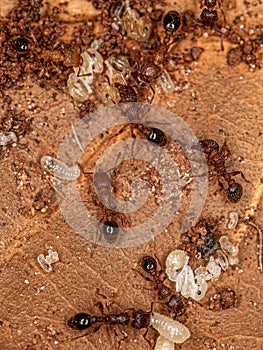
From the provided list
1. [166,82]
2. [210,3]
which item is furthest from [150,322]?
[210,3]

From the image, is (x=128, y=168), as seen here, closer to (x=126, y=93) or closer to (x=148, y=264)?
(x=126, y=93)

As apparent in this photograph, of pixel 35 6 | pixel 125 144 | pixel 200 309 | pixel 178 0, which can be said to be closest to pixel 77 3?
pixel 35 6

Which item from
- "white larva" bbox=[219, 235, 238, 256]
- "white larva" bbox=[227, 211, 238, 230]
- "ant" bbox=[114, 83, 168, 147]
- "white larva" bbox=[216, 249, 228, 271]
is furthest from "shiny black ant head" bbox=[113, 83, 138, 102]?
"white larva" bbox=[216, 249, 228, 271]

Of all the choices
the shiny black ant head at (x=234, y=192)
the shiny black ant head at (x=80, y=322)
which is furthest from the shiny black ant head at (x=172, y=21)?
the shiny black ant head at (x=80, y=322)

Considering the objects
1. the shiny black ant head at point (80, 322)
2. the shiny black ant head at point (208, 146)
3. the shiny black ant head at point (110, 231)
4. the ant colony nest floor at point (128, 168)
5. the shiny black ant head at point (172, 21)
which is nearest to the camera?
the shiny black ant head at point (80, 322)

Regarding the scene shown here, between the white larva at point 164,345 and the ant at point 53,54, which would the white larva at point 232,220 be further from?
the ant at point 53,54

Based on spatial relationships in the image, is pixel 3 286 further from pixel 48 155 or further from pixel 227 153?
pixel 227 153
